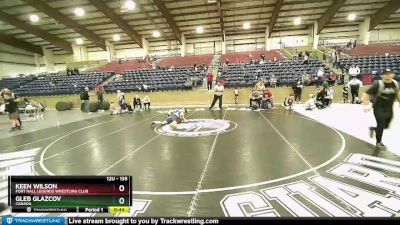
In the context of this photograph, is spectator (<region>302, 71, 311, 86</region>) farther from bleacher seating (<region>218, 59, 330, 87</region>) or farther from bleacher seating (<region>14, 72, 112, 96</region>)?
bleacher seating (<region>14, 72, 112, 96</region>)

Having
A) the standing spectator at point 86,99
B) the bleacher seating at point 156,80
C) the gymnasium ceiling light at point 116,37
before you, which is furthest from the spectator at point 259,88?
the gymnasium ceiling light at point 116,37

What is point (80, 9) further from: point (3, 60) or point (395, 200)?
point (395, 200)

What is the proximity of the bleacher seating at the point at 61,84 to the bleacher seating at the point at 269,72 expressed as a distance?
1277 cm

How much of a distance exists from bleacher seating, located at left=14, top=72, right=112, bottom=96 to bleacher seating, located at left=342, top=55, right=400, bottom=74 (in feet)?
74.9

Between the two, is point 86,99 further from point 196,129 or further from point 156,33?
point 156,33

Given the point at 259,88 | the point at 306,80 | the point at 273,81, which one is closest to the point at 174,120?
the point at 259,88

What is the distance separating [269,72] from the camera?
2112cm

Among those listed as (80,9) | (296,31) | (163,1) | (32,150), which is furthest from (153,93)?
(296,31)

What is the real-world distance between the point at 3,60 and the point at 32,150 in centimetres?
3359

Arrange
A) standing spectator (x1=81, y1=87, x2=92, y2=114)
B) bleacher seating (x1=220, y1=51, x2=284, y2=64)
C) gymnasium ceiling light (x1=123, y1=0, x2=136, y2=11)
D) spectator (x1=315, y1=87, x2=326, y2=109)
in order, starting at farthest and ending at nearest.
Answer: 1. bleacher seating (x1=220, y1=51, x2=284, y2=64)
2. gymnasium ceiling light (x1=123, y1=0, x2=136, y2=11)
3. standing spectator (x1=81, y1=87, x2=92, y2=114)
4. spectator (x1=315, y1=87, x2=326, y2=109)

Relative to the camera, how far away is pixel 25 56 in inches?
1404
